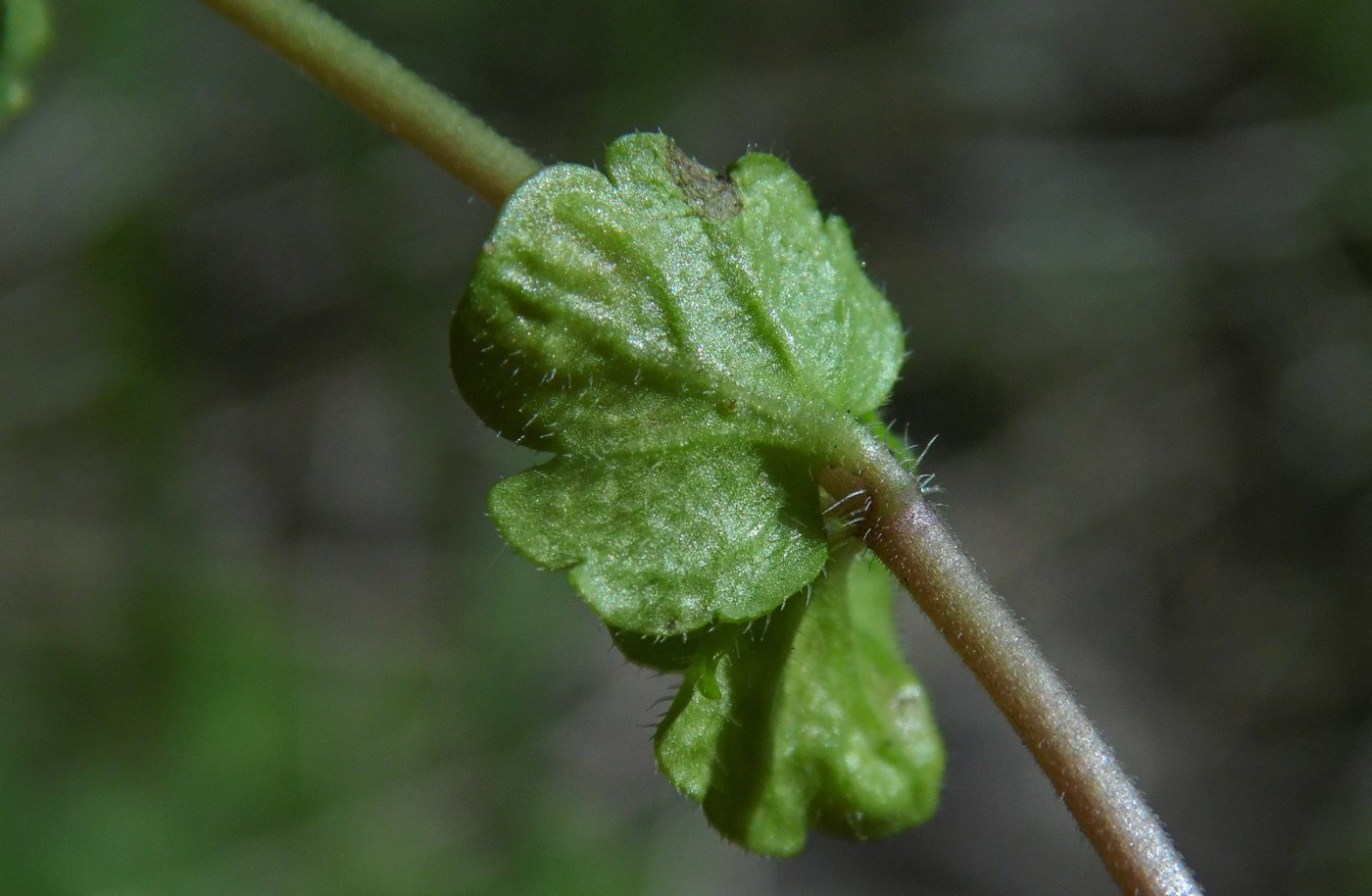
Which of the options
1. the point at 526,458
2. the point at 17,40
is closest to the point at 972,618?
the point at 17,40

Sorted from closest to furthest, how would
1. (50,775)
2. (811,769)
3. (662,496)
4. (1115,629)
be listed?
(662,496) → (811,769) → (50,775) → (1115,629)

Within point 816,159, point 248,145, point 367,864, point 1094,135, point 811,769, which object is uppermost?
point 811,769

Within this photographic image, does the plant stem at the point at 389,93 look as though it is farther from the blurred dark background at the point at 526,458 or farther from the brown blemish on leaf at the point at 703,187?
the blurred dark background at the point at 526,458

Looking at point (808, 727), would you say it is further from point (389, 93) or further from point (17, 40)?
point (17, 40)

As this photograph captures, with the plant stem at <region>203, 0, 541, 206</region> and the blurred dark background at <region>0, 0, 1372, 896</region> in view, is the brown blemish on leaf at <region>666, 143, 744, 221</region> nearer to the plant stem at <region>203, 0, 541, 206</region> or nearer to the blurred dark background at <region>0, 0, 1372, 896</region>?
the plant stem at <region>203, 0, 541, 206</region>

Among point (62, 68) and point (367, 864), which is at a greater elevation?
point (62, 68)

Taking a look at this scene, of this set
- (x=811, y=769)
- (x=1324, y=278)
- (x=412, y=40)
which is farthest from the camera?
(x=1324, y=278)

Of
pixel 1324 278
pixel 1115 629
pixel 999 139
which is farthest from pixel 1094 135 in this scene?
pixel 1115 629

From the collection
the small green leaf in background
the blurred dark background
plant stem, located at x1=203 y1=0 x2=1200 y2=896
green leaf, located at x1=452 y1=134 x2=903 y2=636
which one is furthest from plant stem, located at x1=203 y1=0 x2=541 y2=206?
the blurred dark background

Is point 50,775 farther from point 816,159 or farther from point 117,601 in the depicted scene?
point 816,159
